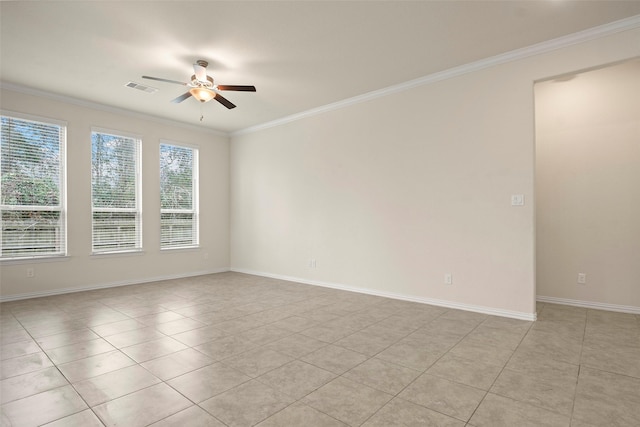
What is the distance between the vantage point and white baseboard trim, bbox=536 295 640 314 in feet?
12.9

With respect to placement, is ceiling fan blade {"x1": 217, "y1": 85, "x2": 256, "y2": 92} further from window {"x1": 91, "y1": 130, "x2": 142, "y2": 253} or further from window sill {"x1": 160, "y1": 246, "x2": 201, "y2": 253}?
window sill {"x1": 160, "y1": 246, "x2": 201, "y2": 253}

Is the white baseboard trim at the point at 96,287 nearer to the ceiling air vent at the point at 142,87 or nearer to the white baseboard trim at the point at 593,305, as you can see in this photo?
the ceiling air vent at the point at 142,87

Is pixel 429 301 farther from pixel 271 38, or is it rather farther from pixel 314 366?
pixel 271 38

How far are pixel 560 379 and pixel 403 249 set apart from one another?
7.85ft

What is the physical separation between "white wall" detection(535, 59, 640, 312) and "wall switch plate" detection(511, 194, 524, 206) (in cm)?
117

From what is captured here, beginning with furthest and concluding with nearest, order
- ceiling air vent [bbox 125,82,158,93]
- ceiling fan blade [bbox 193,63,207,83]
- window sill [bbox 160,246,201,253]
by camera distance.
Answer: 1. window sill [bbox 160,246,201,253]
2. ceiling air vent [bbox 125,82,158,93]
3. ceiling fan blade [bbox 193,63,207,83]

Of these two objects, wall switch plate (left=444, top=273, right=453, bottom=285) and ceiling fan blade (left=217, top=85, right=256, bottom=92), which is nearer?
ceiling fan blade (left=217, top=85, right=256, bottom=92)

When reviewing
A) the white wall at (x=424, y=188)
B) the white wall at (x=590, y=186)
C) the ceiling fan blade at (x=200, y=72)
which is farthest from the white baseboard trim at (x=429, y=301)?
the ceiling fan blade at (x=200, y=72)

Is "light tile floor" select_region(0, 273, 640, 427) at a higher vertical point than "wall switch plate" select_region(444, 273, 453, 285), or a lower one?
lower

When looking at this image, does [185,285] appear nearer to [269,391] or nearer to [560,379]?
[269,391]

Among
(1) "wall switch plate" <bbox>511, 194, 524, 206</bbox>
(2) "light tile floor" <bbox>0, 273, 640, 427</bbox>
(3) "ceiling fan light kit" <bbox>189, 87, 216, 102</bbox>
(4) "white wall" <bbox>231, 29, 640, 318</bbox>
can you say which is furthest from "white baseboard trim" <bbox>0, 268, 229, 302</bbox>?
(1) "wall switch plate" <bbox>511, 194, 524, 206</bbox>

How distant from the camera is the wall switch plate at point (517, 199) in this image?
12.0 ft

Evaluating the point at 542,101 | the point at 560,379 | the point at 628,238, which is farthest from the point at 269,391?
the point at 542,101

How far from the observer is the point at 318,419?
1876 millimetres
